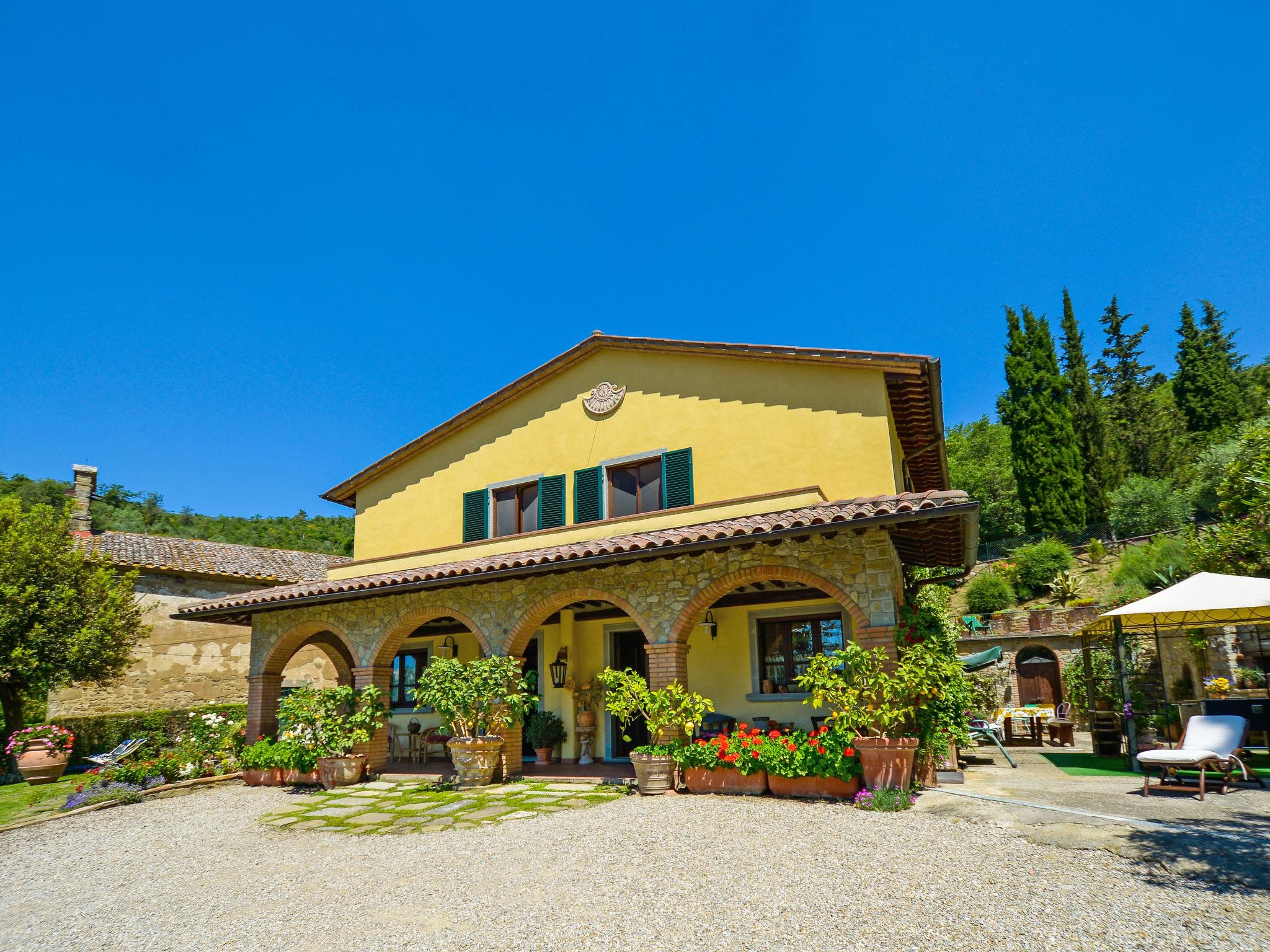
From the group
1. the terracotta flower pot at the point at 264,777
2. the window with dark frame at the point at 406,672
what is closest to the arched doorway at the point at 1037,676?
the window with dark frame at the point at 406,672

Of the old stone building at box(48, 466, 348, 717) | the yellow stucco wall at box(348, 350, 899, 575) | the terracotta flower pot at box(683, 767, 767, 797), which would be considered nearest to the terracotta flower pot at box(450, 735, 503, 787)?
the terracotta flower pot at box(683, 767, 767, 797)

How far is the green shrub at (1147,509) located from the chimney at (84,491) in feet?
127

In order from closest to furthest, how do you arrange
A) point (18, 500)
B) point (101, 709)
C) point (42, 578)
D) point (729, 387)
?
point (729, 387) → point (42, 578) → point (18, 500) → point (101, 709)

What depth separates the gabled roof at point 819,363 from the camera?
11.4 meters

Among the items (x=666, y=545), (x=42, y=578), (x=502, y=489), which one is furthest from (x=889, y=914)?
(x=42, y=578)

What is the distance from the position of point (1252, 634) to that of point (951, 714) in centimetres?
1144

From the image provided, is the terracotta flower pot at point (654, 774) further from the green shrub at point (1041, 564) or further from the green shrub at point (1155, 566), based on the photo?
the green shrub at point (1041, 564)

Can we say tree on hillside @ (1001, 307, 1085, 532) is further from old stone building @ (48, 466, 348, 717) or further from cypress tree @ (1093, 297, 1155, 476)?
old stone building @ (48, 466, 348, 717)

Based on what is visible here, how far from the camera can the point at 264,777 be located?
1304 centimetres

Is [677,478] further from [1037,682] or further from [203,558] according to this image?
[1037,682]

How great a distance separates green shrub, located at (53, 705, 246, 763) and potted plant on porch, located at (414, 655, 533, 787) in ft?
29.4

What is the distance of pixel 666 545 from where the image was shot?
396 inches

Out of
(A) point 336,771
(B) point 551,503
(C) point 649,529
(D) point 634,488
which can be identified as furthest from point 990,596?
(A) point 336,771

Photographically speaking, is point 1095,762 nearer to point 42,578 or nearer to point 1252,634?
point 1252,634
